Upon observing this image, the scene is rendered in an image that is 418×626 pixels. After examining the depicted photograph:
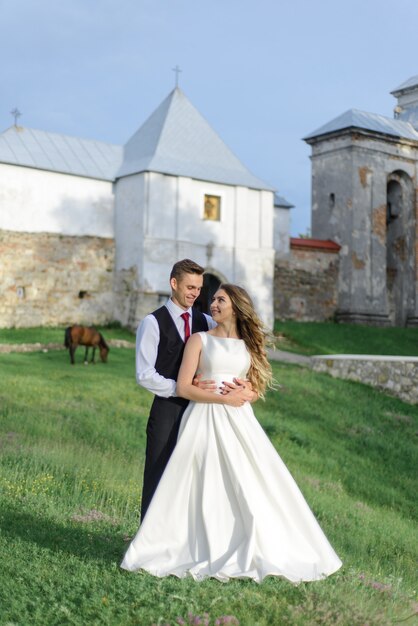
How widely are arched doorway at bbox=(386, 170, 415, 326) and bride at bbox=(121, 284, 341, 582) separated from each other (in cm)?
3436

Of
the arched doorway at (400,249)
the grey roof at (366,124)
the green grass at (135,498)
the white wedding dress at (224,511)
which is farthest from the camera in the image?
the arched doorway at (400,249)

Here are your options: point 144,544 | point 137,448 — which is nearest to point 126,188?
point 137,448

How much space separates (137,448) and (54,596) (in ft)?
22.5

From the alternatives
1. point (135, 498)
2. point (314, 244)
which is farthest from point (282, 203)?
point (135, 498)

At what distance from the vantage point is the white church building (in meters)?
27.9

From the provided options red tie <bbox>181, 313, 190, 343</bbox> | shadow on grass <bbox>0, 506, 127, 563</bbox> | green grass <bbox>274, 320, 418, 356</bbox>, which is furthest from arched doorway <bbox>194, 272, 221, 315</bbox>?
red tie <bbox>181, 313, 190, 343</bbox>

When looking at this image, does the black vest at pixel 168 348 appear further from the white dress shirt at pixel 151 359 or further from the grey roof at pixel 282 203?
the grey roof at pixel 282 203

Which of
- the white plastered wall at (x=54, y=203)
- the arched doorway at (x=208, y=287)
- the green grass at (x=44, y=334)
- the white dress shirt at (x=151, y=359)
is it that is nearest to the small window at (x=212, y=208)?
the arched doorway at (x=208, y=287)

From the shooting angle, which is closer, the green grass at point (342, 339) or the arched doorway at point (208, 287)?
the green grass at point (342, 339)

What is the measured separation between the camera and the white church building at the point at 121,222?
2789 cm

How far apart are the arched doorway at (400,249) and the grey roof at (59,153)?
14.2 m

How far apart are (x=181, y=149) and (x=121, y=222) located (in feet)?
11.3

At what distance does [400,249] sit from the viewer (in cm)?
3934

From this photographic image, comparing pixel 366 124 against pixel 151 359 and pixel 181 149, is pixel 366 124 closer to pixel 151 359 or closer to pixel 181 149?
pixel 181 149
